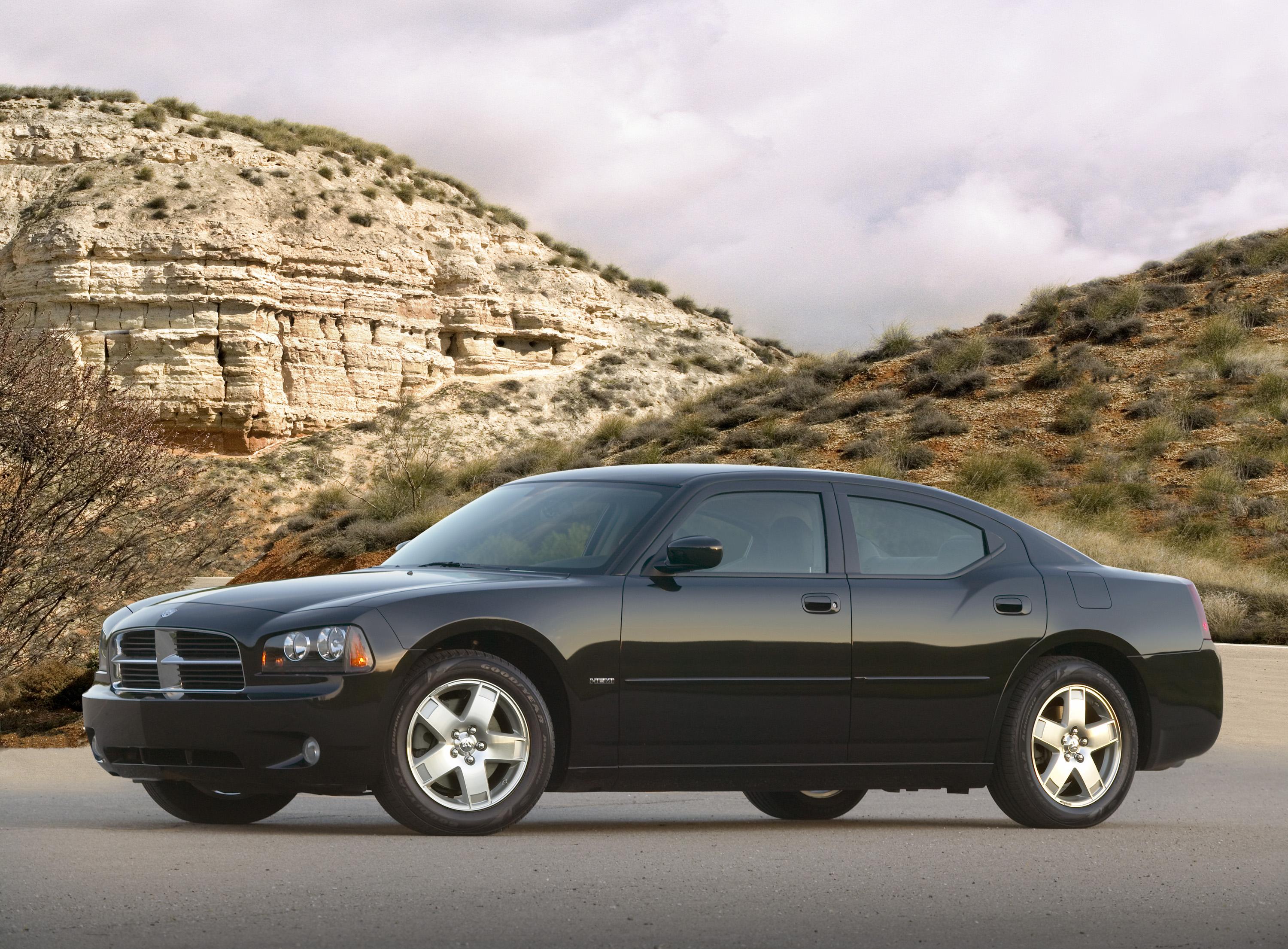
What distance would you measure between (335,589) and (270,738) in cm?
77

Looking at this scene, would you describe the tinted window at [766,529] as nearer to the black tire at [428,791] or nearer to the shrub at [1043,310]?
the black tire at [428,791]

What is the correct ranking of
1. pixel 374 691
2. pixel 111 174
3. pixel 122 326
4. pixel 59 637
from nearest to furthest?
1. pixel 374 691
2. pixel 59 637
3. pixel 122 326
4. pixel 111 174

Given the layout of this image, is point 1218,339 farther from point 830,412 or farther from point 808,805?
point 808,805

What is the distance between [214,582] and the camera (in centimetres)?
2412

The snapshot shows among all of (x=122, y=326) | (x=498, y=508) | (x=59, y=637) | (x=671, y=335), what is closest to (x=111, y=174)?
(x=122, y=326)

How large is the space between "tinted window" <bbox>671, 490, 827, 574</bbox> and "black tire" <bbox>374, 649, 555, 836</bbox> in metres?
1.21

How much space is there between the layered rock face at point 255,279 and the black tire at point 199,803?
4225 centimetres

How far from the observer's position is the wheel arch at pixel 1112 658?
7.75 metres

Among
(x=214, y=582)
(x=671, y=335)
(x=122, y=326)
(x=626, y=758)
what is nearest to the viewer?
(x=626, y=758)

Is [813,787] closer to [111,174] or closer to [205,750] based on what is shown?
[205,750]

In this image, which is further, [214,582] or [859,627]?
[214,582]

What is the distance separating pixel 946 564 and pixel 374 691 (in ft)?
9.97

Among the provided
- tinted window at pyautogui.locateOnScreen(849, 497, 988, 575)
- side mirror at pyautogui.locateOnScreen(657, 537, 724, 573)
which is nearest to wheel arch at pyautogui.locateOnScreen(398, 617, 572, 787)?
side mirror at pyautogui.locateOnScreen(657, 537, 724, 573)

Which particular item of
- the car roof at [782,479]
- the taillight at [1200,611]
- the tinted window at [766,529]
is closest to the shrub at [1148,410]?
the taillight at [1200,611]
